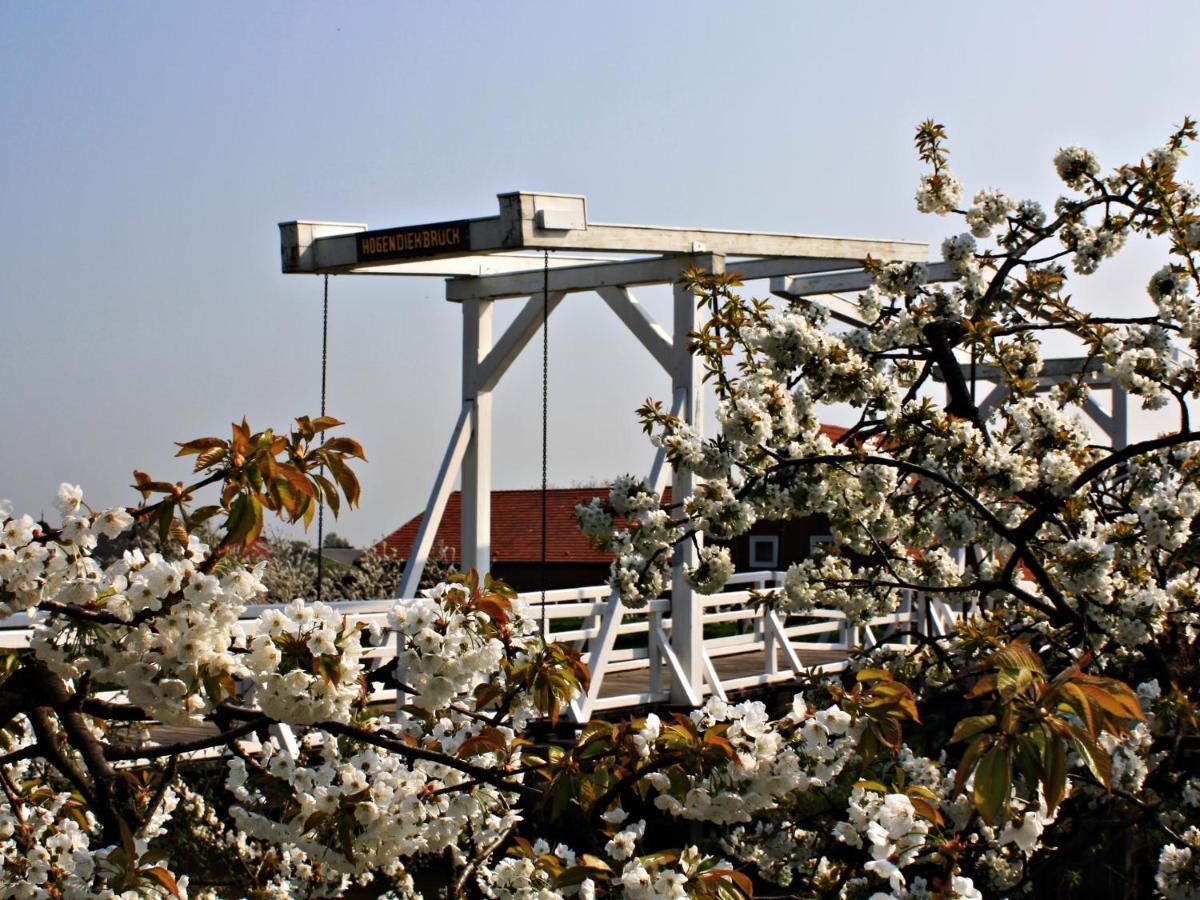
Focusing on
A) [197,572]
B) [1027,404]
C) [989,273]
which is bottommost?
[197,572]

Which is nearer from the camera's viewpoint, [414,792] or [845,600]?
[414,792]

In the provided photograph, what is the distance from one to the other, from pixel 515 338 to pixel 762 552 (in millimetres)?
18122

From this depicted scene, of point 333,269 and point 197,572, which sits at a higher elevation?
point 333,269

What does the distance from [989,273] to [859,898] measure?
340 centimetres

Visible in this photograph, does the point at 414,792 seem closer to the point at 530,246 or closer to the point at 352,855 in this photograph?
the point at 352,855

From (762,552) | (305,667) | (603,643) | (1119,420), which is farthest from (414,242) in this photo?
(762,552)

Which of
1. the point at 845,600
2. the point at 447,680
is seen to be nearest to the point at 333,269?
the point at 845,600

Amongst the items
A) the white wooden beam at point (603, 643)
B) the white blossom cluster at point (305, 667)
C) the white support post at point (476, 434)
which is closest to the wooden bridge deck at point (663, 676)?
the white wooden beam at point (603, 643)

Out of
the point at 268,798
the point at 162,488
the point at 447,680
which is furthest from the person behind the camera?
the point at 268,798

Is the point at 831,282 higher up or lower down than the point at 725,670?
higher up

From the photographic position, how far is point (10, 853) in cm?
386

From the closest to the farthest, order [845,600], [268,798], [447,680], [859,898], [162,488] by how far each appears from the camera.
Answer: [162,488] < [447,680] < [268,798] < [859,898] < [845,600]

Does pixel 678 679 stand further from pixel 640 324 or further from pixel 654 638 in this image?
pixel 640 324

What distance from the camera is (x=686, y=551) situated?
341 inches
